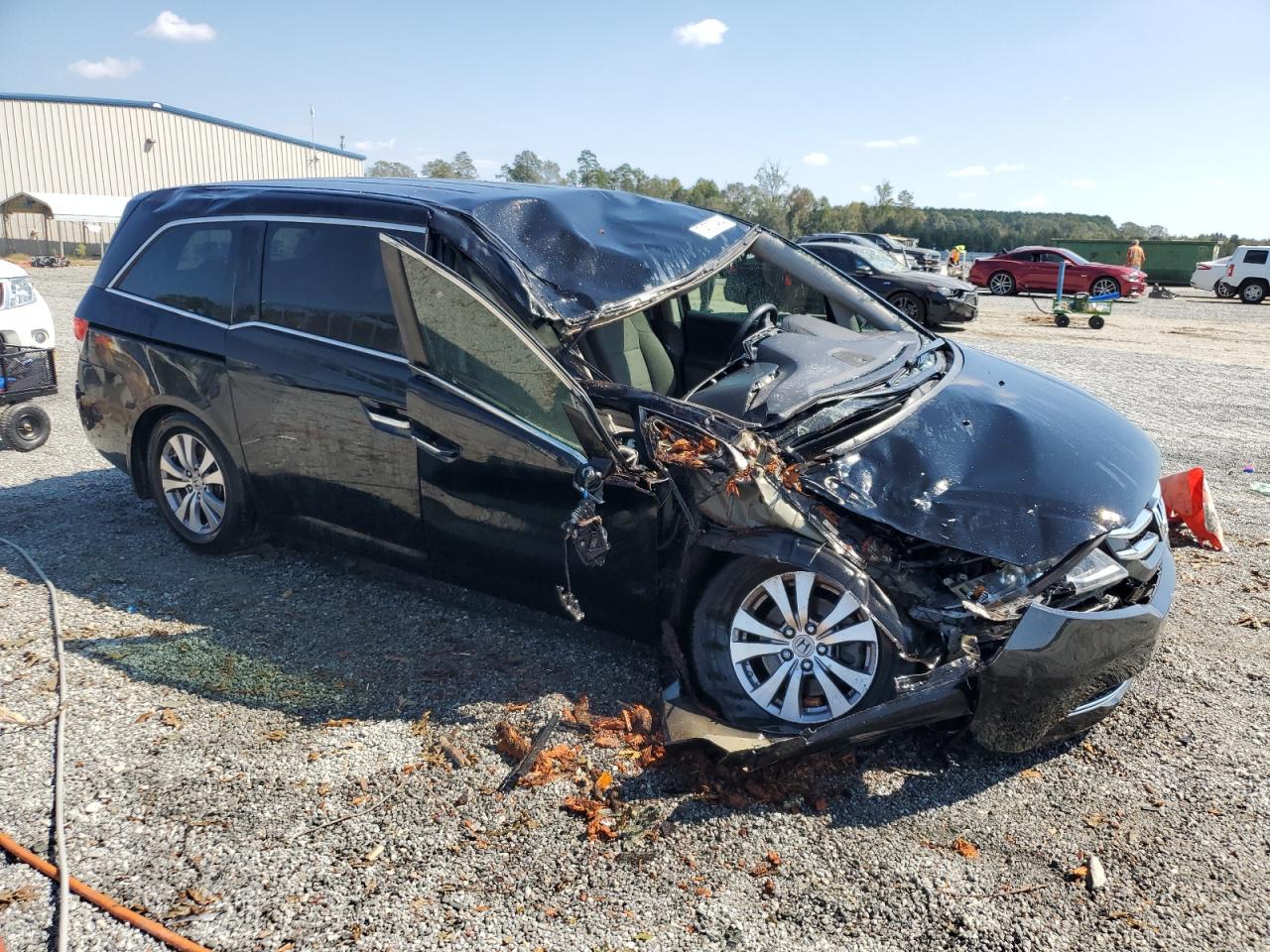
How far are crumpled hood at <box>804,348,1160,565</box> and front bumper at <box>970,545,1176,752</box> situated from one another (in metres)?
0.28

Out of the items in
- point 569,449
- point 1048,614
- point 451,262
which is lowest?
point 1048,614

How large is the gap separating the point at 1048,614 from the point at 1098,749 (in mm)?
900

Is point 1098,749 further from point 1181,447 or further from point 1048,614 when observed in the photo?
point 1181,447

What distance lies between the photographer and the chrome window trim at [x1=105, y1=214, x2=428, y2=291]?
162 inches

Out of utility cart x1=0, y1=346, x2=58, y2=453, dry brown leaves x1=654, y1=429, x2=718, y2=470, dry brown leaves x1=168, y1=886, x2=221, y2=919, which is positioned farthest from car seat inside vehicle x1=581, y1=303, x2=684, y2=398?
utility cart x1=0, y1=346, x2=58, y2=453

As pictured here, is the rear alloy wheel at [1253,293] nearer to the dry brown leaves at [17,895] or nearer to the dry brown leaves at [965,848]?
the dry brown leaves at [965,848]

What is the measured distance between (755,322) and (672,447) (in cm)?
169

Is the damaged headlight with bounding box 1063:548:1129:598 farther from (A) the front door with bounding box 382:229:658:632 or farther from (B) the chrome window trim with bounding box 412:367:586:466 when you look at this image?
(B) the chrome window trim with bounding box 412:367:586:466

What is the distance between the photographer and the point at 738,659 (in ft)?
11.0

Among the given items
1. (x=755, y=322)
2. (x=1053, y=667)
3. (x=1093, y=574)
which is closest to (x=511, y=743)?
(x=1053, y=667)

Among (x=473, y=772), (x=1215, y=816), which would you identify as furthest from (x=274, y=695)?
(x=1215, y=816)

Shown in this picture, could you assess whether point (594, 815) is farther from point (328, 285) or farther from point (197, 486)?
point (197, 486)

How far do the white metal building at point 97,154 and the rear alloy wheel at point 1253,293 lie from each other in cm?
3984

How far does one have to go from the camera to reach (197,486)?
498 centimetres
